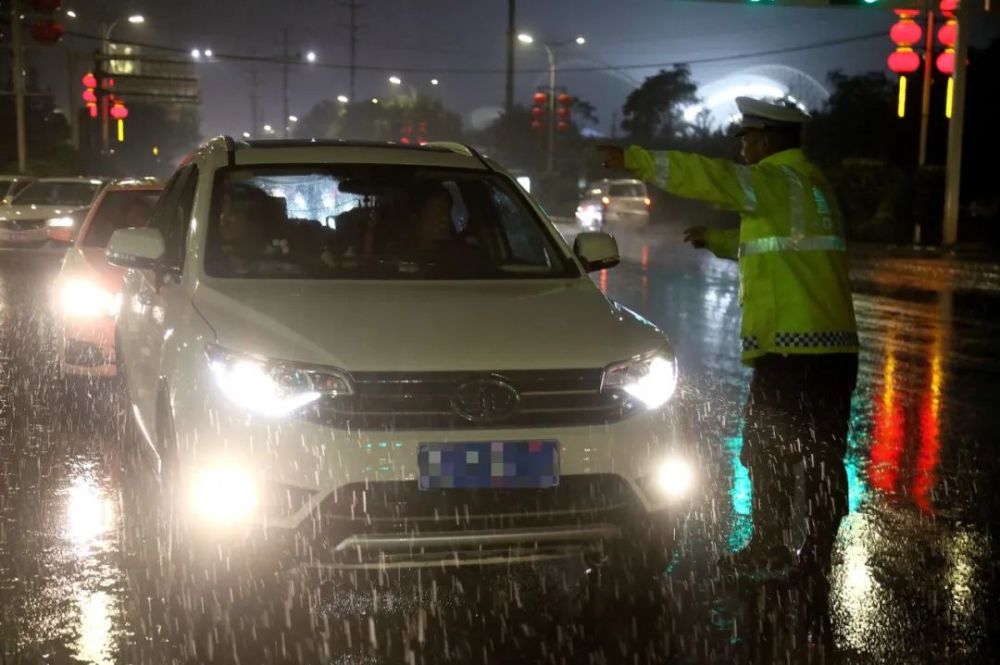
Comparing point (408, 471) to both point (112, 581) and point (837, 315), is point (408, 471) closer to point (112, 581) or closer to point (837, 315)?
point (112, 581)

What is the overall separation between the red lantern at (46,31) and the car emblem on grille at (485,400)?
2744 centimetres

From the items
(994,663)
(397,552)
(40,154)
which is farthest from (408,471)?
(40,154)

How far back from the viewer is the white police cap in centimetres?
591

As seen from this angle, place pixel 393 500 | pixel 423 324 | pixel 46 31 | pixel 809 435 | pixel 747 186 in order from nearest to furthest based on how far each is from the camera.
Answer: pixel 393 500
pixel 423 324
pixel 747 186
pixel 809 435
pixel 46 31

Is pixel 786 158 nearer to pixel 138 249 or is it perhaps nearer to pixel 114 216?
pixel 138 249

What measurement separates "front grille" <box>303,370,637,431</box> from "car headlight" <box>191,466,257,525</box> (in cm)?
30

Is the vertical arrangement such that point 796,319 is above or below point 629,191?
above

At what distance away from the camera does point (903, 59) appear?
3256cm

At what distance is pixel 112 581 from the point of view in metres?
5.54

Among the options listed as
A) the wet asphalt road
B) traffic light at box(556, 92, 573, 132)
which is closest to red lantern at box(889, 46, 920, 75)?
traffic light at box(556, 92, 573, 132)

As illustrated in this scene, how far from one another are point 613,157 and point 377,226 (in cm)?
125

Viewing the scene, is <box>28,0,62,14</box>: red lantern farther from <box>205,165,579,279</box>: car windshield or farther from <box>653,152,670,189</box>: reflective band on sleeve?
<box>653,152,670,189</box>: reflective band on sleeve

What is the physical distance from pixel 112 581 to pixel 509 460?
72.7 inches

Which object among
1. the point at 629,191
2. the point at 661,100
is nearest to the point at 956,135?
the point at 629,191
